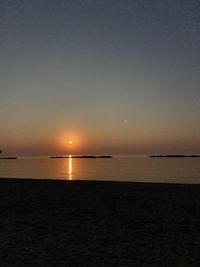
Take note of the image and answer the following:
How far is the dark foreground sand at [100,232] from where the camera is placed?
871cm

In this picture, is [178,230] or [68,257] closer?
[68,257]

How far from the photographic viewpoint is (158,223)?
13.2 meters

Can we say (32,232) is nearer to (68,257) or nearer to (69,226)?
(69,226)

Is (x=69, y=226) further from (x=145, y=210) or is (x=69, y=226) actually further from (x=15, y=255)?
(x=145, y=210)

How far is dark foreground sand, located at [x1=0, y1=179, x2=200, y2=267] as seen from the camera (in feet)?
28.6

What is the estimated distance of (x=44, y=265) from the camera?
8.20m

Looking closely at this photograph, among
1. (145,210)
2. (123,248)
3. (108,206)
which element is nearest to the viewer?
(123,248)

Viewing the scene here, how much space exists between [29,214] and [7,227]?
2.81 metres

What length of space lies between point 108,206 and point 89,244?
7.44 meters

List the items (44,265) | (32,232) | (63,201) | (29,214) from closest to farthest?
1. (44,265)
2. (32,232)
3. (29,214)
4. (63,201)

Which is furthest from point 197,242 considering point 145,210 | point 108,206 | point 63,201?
point 63,201

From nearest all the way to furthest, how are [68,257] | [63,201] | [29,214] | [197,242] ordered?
1. [68,257]
2. [197,242]
3. [29,214]
4. [63,201]

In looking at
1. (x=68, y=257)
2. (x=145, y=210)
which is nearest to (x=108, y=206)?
(x=145, y=210)

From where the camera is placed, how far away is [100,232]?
11547 millimetres
